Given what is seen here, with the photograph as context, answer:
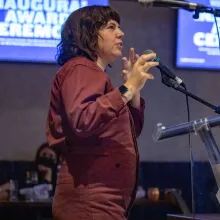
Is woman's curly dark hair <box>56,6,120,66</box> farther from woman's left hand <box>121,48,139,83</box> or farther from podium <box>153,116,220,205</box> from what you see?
podium <box>153,116,220,205</box>

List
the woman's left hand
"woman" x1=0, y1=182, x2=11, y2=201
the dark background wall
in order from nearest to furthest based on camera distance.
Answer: the woman's left hand
"woman" x1=0, y1=182, x2=11, y2=201
the dark background wall

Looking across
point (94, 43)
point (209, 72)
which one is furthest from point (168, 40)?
point (94, 43)

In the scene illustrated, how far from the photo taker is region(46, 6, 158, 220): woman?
1.42 meters

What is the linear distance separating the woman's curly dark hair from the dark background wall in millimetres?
2356

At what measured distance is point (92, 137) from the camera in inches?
58.4

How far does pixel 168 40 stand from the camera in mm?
4141

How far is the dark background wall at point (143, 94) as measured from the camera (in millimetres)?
3957

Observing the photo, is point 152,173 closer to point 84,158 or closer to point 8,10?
point 8,10

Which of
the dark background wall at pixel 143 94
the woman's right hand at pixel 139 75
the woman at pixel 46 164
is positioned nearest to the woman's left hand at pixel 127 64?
the woman's right hand at pixel 139 75

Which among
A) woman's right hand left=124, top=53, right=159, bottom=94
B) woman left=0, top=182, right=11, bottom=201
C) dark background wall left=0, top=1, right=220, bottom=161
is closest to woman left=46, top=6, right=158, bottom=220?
woman's right hand left=124, top=53, right=159, bottom=94

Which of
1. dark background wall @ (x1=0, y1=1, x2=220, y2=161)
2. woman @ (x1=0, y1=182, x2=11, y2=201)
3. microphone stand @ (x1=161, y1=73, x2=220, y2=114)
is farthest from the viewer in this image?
dark background wall @ (x1=0, y1=1, x2=220, y2=161)

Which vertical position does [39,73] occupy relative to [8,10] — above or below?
below

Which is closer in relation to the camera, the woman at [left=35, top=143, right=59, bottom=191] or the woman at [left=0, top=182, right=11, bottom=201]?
the woman at [left=0, top=182, right=11, bottom=201]

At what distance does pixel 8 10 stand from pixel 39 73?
0.50 metres
